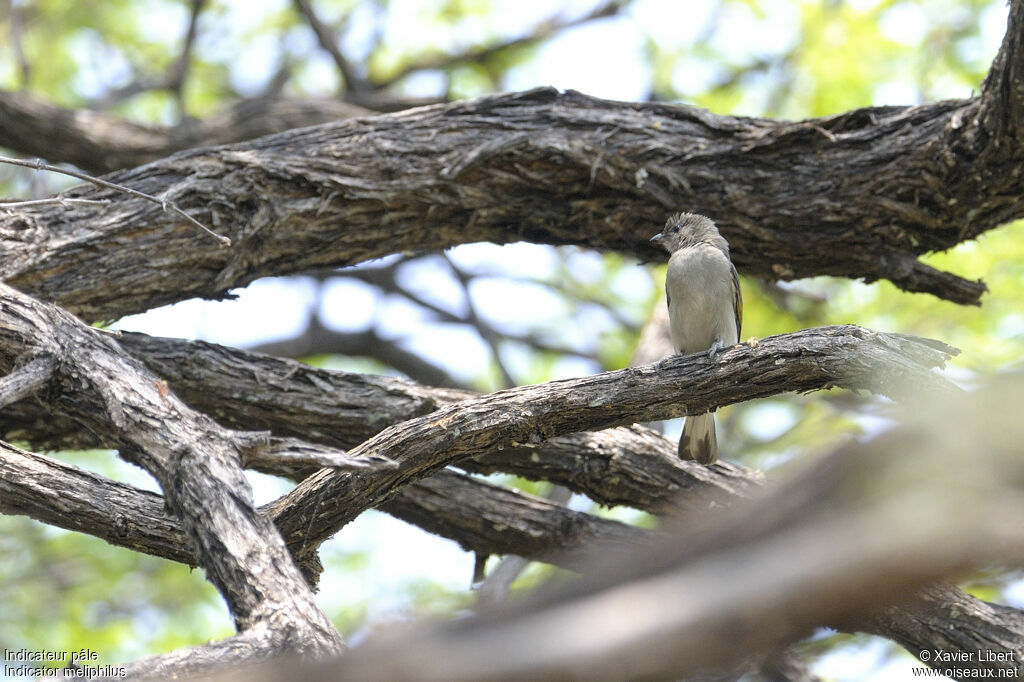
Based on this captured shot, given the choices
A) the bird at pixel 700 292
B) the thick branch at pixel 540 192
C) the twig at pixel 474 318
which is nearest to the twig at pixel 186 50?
the twig at pixel 474 318

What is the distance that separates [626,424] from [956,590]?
2188 mm

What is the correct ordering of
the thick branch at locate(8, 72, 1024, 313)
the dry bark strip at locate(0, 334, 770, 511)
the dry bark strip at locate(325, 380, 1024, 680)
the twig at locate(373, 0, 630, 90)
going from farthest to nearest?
the twig at locate(373, 0, 630, 90) → the thick branch at locate(8, 72, 1024, 313) → the dry bark strip at locate(0, 334, 770, 511) → the dry bark strip at locate(325, 380, 1024, 680)

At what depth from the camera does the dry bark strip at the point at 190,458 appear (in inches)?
126

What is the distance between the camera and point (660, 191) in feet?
19.1

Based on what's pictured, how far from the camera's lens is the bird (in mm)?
5559

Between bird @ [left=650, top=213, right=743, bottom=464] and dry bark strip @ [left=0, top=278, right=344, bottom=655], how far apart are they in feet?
9.29

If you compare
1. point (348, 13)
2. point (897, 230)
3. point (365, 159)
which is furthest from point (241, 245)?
point (348, 13)

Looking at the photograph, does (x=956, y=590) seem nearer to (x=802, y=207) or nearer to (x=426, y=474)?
(x=802, y=207)

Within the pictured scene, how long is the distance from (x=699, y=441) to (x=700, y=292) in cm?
104

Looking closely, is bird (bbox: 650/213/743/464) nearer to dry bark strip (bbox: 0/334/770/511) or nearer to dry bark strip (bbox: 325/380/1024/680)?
dry bark strip (bbox: 0/334/770/511)

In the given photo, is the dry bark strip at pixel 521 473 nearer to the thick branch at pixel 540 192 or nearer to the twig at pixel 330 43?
the thick branch at pixel 540 192

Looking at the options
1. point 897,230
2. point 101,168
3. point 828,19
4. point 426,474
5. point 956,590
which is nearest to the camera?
point 426,474

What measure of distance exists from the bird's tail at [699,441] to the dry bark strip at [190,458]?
276cm

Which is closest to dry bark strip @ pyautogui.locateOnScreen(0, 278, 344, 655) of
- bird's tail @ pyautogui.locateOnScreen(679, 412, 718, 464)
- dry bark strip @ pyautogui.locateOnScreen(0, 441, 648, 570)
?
dry bark strip @ pyautogui.locateOnScreen(0, 441, 648, 570)
